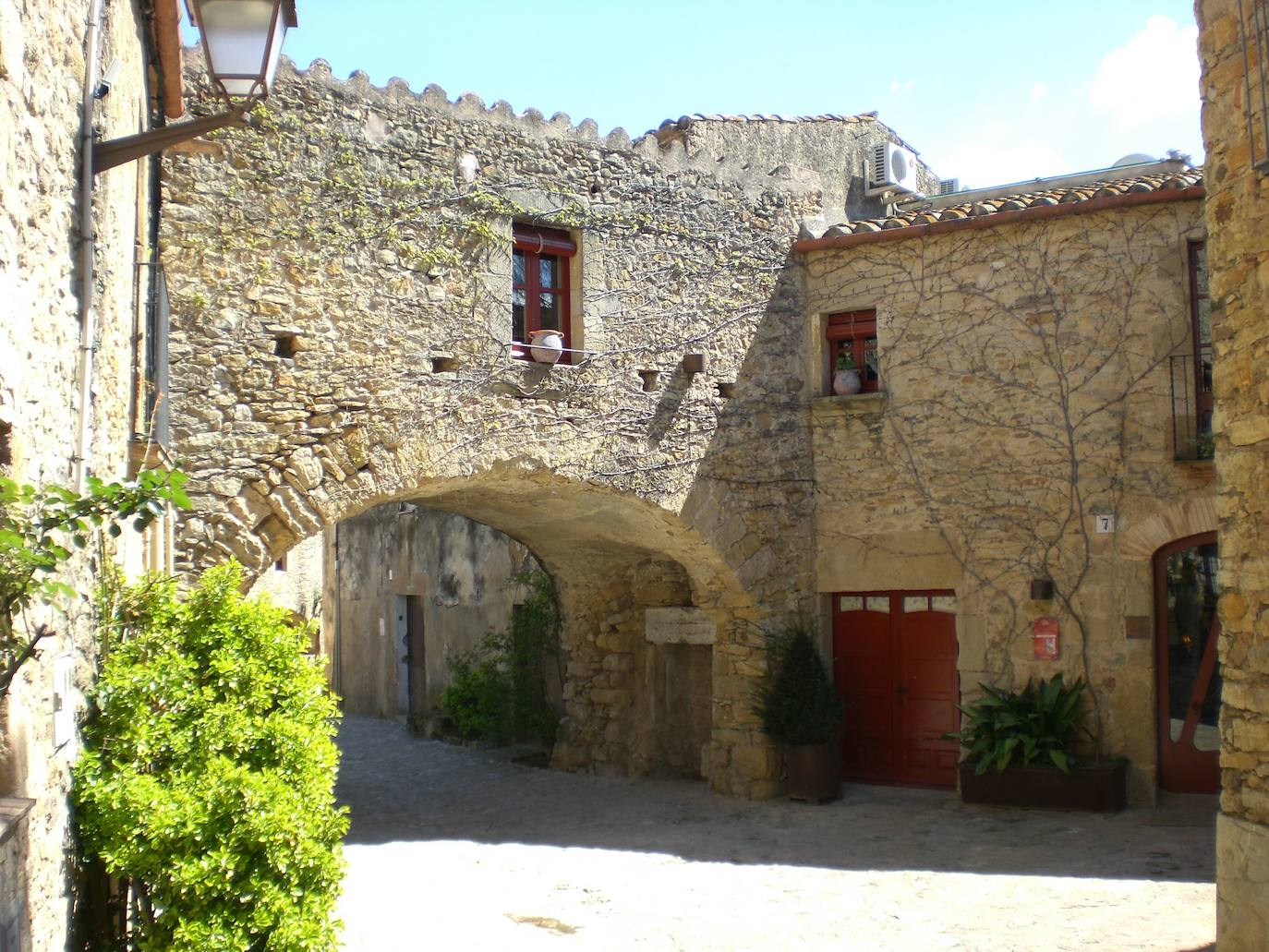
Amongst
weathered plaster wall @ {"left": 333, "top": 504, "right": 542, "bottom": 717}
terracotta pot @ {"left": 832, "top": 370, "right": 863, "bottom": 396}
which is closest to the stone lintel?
weathered plaster wall @ {"left": 333, "top": 504, "right": 542, "bottom": 717}

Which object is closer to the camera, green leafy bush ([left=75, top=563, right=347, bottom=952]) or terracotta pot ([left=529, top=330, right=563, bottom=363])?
green leafy bush ([left=75, top=563, right=347, bottom=952])

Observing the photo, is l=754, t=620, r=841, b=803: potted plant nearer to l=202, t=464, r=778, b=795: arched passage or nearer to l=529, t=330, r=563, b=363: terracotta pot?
l=202, t=464, r=778, b=795: arched passage

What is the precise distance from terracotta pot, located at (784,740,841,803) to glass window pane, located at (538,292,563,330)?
3925 millimetres

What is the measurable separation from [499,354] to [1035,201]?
4.66m

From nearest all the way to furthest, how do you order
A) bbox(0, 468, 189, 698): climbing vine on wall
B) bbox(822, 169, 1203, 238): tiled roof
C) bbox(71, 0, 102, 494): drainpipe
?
bbox(0, 468, 189, 698): climbing vine on wall, bbox(71, 0, 102, 494): drainpipe, bbox(822, 169, 1203, 238): tiled roof

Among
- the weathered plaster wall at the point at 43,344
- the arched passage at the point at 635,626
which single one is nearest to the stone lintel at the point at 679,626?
the arched passage at the point at 635,626

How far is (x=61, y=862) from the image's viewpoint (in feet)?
13.6

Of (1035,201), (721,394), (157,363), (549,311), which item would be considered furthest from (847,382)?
(157,363)

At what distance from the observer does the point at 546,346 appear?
9047 mm

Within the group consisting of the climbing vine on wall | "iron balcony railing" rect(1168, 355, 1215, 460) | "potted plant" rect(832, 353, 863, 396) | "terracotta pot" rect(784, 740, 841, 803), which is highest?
"potted plant" rect(832, 353, 863, 396)

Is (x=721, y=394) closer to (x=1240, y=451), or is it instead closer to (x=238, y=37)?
(x=1240, y=451)

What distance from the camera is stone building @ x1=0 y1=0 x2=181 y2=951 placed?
3275 mm

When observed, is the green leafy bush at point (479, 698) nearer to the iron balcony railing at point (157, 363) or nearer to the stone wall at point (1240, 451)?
the iron balcony railing at point (157, 363)

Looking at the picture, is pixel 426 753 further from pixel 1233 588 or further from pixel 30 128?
pixel 30 128
